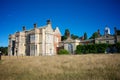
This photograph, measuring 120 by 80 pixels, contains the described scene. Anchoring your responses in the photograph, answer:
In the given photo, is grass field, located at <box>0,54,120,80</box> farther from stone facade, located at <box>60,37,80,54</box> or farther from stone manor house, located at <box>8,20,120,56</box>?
stone facade, located at <box>60,37,80,54</box>

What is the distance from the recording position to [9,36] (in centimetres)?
5562

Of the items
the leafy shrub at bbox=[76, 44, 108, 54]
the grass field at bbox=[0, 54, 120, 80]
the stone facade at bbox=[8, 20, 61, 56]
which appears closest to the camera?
the grass field at bbox=[0, 54, 120, 80]

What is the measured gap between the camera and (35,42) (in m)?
45.7

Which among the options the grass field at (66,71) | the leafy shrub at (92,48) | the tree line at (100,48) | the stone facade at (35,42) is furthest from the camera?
the stone facade at (35,42)

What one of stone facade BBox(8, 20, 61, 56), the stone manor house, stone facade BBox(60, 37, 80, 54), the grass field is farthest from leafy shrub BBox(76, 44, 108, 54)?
the grass field

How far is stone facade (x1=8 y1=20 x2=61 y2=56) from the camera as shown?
45.7m

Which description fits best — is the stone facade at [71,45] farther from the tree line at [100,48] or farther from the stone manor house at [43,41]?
the tree line at [100,48]

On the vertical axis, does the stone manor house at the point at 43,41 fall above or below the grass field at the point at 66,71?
above

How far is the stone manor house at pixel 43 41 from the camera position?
148 ft

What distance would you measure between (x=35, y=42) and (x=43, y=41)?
2.77 metres

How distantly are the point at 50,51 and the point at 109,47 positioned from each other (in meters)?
20.0

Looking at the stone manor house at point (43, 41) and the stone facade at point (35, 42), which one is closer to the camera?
the stone manor house at point (43, 41)

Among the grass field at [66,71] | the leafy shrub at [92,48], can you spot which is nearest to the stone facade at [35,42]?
the leafy shrub at [92,48]

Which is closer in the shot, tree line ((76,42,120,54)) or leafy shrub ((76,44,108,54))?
tree line ((76,42,120,54))
